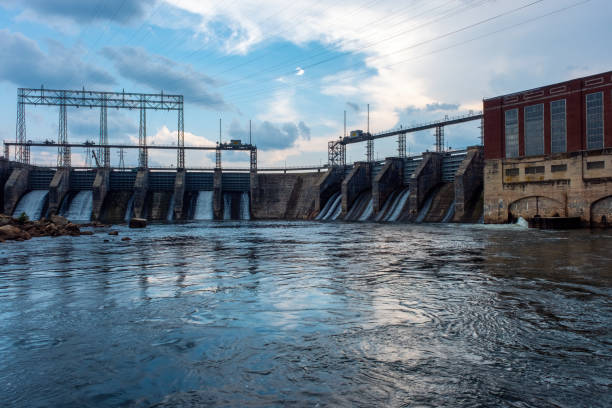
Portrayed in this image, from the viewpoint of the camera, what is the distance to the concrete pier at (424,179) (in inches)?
1924

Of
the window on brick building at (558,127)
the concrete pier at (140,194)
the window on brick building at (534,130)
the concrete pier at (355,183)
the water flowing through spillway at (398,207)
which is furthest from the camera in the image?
the concrete pier at (140,194)

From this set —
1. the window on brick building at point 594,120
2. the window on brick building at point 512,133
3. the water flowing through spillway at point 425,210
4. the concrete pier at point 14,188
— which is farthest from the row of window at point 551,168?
the concrete pier at point 14,188

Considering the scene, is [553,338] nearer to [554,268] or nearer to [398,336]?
[398,336]

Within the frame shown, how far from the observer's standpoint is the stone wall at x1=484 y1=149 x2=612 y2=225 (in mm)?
36750

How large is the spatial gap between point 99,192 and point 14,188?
11.3 m

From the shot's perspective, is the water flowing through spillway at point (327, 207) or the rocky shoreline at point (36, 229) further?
the water flowing through spillway at point (327, 207)

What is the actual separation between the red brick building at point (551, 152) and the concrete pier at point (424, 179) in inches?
272

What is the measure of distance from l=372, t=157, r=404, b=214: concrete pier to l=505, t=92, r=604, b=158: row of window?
15.1 m

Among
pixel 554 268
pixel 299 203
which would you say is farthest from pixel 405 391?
pixel 299 203

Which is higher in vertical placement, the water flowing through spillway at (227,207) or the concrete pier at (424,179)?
the concrete pier at (424,179)

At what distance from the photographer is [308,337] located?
6656mm

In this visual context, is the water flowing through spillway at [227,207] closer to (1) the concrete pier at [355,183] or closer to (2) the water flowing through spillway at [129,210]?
(2) the water flowing through spillway at [129,210]

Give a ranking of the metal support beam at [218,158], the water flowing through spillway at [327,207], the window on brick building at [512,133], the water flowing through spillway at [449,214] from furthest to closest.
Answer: the metal support beam at [218,158] < the water flowing through spillway at [327,207] < the water flowing through spillway at [449,214] < the window on brick building at [512,133]

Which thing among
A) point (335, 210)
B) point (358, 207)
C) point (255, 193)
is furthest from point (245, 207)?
point (358, 207)
